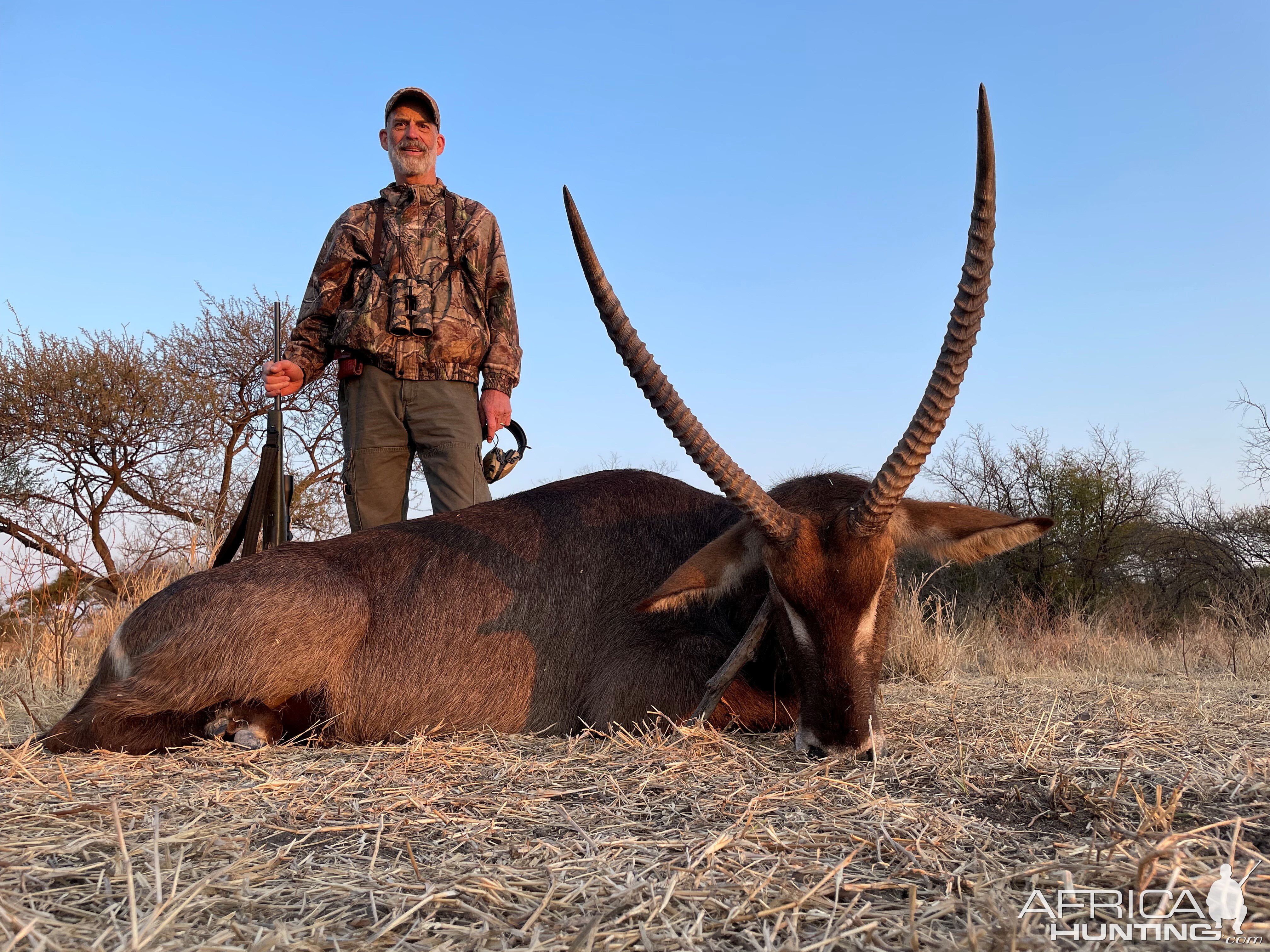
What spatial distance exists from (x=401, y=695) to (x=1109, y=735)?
2.87 m

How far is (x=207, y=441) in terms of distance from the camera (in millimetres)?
18312

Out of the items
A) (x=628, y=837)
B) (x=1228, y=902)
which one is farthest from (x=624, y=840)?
(x=1228, y=902)

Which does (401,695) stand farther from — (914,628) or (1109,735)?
(914,628)

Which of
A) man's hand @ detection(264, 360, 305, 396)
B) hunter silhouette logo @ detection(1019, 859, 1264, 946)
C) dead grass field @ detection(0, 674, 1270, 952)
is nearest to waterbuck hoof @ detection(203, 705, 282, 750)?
dead grass field @ detection(0, 674, 1270, 952)

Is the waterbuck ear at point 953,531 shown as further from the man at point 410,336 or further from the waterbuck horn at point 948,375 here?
the man at point 410,336

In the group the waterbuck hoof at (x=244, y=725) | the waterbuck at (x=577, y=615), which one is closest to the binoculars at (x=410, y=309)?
the waterbuck at (x=577, y=615)

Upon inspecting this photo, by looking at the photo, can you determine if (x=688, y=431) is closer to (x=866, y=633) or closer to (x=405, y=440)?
(x=866, y=633)

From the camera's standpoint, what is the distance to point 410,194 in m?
5.96

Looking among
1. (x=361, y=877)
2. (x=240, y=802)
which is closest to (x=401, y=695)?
(x=240, y=802)

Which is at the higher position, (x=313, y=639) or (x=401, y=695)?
(x=313, y=639)

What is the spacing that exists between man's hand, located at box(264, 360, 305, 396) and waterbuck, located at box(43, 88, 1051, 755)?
162cm

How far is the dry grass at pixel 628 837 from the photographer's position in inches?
63.4

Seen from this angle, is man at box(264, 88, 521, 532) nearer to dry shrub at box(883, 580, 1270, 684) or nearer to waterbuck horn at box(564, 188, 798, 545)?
waterbuck horn at box(564, 188, 798, 545)

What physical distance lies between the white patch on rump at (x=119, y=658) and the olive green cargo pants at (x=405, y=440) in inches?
73.6
